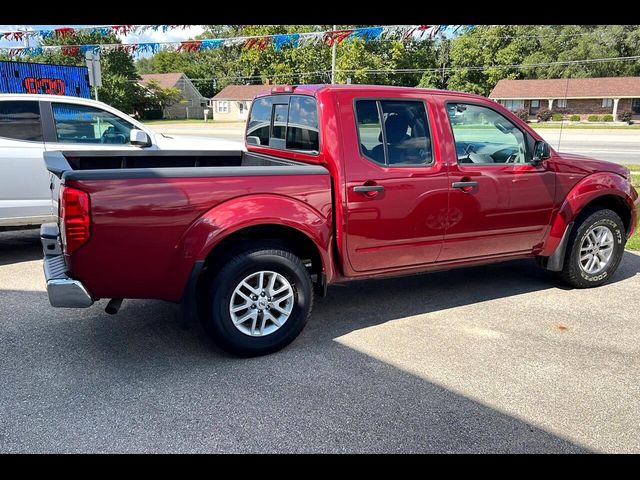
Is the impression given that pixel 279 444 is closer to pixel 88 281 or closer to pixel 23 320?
pixel 88 281

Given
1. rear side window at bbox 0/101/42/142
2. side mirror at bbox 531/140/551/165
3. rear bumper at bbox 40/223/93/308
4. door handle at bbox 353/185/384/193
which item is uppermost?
rear side window at bbox 0/101/42/142

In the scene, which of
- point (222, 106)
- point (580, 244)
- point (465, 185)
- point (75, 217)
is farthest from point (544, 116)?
point (75, 217)

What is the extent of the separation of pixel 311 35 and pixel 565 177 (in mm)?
20749

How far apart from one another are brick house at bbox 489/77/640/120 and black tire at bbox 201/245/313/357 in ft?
175

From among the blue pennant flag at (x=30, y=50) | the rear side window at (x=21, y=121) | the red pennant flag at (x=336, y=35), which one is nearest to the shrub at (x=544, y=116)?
the red pennant flag at (x=336, y=35)

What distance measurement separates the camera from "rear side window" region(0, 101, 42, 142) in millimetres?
6168

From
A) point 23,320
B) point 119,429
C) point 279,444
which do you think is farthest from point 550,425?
point 23,320

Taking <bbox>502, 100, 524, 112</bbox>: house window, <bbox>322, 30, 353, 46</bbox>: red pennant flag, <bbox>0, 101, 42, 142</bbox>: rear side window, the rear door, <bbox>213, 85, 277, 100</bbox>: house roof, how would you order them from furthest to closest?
<bbox>213, 85, 277, 100</bbox>: house roof
<bbox>502, 100, 524, 112</bbox>: house window
<bbox>322, 30, 353, 46</bbox>: red pennant flag
<bbox>0, 101, 42, 142</bbox>: rear side window
the rear door

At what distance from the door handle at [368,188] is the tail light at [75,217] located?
6.18 feet

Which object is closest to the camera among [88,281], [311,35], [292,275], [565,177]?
[88,281]

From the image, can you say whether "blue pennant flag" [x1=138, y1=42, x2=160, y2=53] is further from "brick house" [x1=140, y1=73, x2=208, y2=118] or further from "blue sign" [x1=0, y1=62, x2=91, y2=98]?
"brick house" [x1=140, y1=73, x2=208, y2=118]

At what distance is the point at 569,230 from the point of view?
16.8 ft

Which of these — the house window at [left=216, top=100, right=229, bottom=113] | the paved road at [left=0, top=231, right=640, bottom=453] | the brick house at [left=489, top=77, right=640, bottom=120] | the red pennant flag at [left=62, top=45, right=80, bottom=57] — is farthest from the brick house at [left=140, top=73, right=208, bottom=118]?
the paved road at [left=0, top=231, right=640, bottom=453]

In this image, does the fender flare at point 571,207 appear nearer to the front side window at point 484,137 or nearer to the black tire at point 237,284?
the front side window at point 484,137
